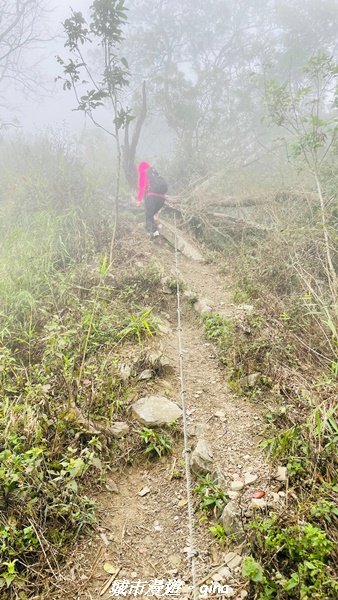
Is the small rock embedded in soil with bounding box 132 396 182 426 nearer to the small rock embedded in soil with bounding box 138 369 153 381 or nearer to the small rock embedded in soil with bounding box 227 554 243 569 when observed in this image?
the small rock embedded in soil with bounding box 138 369 153 381

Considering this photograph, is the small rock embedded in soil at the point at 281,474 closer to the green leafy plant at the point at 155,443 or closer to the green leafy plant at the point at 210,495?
the green leafy plant at the point at 210,495

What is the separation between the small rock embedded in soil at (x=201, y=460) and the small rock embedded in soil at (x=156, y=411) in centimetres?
34

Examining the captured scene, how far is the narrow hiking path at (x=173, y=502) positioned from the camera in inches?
71.7

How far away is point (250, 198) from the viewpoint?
274 inches

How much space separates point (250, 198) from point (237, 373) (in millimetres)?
4748

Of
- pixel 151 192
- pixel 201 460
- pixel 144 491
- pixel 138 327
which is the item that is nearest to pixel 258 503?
pixel 201 460

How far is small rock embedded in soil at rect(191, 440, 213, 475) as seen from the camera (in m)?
2.29

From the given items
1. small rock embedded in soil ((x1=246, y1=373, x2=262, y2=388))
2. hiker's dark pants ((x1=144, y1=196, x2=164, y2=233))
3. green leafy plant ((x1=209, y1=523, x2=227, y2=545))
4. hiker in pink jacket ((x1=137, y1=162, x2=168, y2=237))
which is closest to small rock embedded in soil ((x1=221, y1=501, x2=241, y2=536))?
green leafy plant ((x1=209, y1=523, x2=227, y2=545))

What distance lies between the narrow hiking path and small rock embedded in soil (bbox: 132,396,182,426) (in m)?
0.17

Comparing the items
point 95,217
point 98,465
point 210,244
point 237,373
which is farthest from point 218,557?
point 95,217

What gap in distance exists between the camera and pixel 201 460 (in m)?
2.32

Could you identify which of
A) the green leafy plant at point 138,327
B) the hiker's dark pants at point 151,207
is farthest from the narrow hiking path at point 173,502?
the hiker's dark pants at point 151,207

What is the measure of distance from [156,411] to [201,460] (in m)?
0.56

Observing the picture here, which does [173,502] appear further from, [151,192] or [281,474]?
[151,192]
